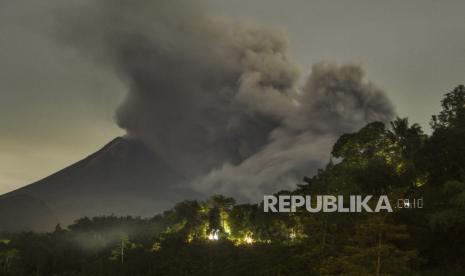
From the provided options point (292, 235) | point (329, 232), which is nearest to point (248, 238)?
point (292, 235)

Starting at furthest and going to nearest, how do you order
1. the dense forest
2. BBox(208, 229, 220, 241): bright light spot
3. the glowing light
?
BBox(208, 229, 220, 241): bright light spot
the glowing light
the dense forest

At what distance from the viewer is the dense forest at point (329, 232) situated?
1911cm

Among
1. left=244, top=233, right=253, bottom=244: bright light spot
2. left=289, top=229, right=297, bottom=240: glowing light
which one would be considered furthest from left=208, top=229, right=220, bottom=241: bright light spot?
left=289, top=229, right=297, bottom=240: glowing light

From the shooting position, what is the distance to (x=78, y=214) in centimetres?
19150

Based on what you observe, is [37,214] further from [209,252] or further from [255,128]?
[209,252]

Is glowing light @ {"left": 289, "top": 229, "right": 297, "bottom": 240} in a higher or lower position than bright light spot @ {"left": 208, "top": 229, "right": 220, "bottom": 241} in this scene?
higher

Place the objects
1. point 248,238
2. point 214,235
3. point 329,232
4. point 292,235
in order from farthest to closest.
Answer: point 214,235
point 248,238
point 292,235
point 329,232

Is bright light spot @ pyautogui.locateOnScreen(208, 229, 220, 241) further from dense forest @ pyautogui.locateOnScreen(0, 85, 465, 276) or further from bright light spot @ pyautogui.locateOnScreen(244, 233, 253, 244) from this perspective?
bright light spot @ pyautogui.locateOnScreen(244, 233, 253, 244)

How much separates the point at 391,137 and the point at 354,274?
85.9 ft

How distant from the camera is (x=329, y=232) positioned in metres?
30.9

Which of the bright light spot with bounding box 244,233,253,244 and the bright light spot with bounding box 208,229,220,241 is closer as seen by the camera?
the bright light spot with bounding box 244,233,253,244

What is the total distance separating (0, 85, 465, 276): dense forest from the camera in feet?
62.7

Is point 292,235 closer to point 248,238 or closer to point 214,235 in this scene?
point 248,238

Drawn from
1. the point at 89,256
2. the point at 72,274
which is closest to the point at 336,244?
the point at 72,274
